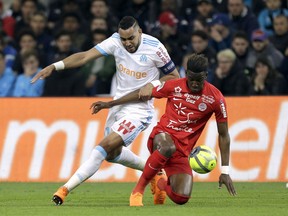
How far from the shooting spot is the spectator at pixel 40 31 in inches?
842

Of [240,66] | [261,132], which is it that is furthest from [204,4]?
[261,132]

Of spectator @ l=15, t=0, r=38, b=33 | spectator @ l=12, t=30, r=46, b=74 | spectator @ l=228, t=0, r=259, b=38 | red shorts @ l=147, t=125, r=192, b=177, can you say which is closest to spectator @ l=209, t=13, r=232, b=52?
spectator @ l=228, t=0, r=259, b=38

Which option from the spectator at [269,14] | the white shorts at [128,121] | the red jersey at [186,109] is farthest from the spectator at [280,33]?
the red jersey at [186,109]

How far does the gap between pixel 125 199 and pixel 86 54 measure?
6.48 feet

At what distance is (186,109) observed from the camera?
12344 millimetres

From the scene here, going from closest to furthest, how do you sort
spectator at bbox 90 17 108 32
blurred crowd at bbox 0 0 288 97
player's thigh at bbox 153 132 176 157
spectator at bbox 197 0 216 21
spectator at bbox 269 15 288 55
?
player's thigh at bbox 153 132 176 157, blurred crowd at bbox 0 0 288 97, spectator at bbox 269 15 288 55, spectator at bbox 90 17 108 32, spectator at bbox 197 0 216 21

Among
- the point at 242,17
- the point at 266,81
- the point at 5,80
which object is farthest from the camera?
the point at 242,17

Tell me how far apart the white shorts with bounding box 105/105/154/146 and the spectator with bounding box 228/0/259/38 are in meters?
7.08

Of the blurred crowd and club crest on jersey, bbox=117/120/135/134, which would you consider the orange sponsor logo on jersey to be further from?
the blurred crowd

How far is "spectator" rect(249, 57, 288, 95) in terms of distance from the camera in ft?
58.9

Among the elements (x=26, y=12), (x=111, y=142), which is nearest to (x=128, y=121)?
(x=111, y=142)

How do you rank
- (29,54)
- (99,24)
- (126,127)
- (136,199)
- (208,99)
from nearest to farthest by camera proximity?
(136,199) → (208,99) → (126,127) → (29,54) → (99,24)

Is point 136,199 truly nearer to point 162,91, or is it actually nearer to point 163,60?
point 162,91

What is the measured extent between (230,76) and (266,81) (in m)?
0.70
